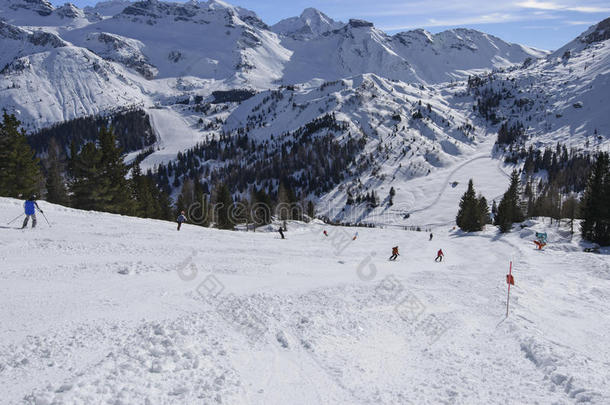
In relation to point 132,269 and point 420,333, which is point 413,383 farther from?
point 132,269

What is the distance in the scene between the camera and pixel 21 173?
3866 cm

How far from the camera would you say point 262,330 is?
12.7 metres

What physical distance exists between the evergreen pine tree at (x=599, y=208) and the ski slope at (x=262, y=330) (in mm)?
29973

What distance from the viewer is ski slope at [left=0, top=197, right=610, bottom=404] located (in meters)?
9.19

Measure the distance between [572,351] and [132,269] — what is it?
19.0 meters

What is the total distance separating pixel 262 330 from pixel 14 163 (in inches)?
1594

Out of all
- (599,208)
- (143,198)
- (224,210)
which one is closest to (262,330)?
(143,198)

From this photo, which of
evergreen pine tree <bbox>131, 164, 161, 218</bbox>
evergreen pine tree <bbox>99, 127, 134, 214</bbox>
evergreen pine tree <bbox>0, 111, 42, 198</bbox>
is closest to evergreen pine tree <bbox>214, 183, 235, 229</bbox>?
evergreen pine tree <bbox>131, 164, 161, 218</bbox>

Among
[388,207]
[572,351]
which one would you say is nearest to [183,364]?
[572,351]

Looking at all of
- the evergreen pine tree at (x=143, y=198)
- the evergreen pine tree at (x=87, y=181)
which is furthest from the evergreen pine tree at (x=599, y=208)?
the evergreen pine tree at (x=143, y=198)

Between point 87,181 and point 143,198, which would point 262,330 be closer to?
point 87,181

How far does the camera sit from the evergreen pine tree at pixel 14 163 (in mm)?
37375

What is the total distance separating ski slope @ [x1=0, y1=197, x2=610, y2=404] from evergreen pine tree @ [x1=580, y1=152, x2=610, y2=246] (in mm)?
29973

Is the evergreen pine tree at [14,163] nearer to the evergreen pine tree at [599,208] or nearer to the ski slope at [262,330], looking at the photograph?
the ski slope at [262,330]
